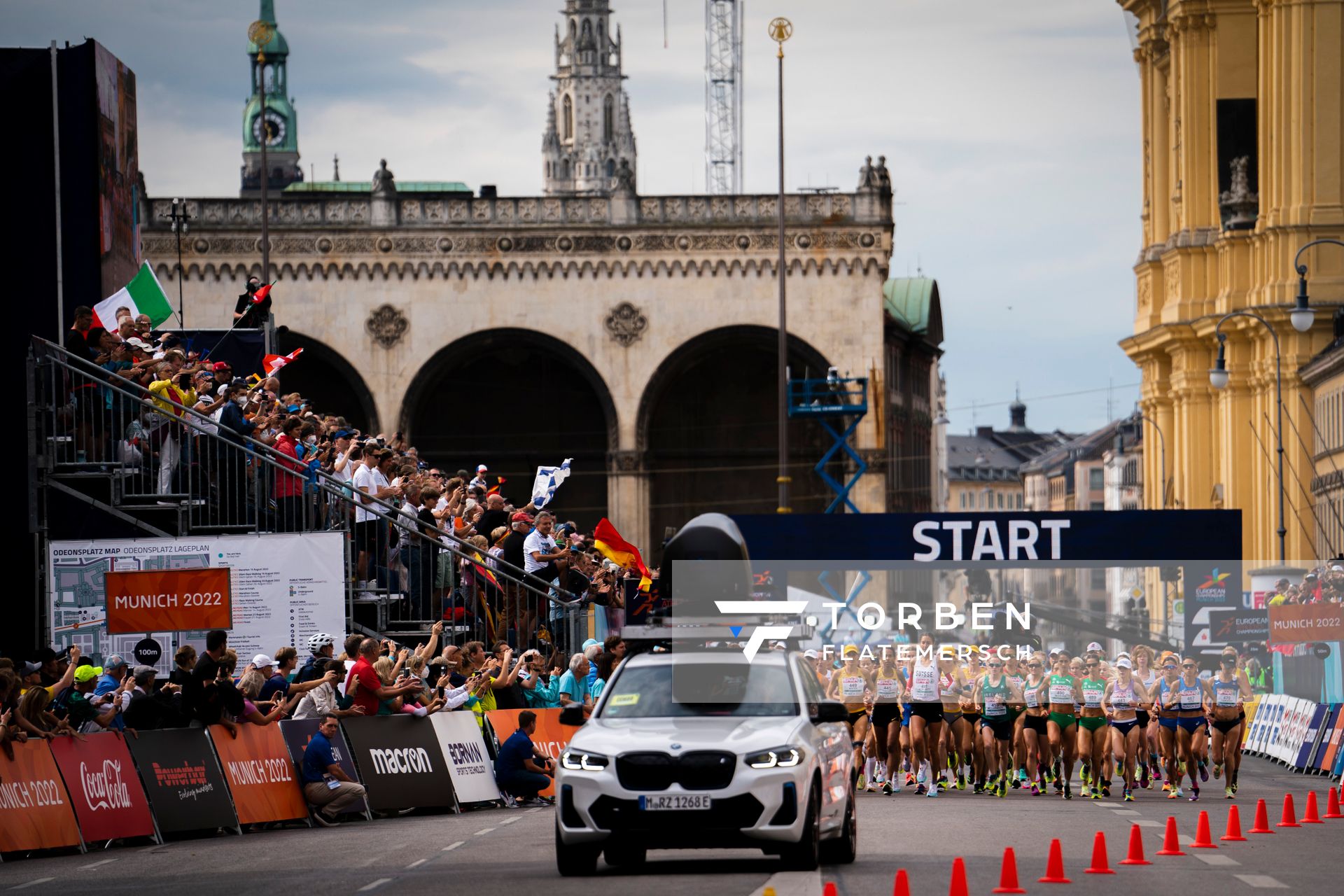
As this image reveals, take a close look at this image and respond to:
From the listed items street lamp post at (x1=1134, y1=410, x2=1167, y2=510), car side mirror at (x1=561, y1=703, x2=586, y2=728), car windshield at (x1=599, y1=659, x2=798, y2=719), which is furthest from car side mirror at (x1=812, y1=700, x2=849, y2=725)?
street lamp post at (x1=1134, y1=410, x2=1167, y2=510)

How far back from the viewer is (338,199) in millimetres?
69625

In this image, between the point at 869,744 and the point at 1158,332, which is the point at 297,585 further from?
the point at 1158,332

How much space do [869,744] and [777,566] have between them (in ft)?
33.8

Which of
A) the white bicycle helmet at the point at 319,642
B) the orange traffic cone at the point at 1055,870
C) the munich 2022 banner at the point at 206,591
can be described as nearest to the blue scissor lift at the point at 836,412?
the munich 2022 banner at the point at 206,591

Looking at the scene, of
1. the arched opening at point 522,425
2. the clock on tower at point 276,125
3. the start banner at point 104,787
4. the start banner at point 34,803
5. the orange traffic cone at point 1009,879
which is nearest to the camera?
the orange traffic cone at point 1009,879

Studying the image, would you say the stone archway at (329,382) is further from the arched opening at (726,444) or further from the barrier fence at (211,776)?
the barrier fence at (211,776)

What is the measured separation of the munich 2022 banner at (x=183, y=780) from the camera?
1925 cm

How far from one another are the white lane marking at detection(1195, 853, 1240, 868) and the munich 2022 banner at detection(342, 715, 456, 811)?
7928 millimetres

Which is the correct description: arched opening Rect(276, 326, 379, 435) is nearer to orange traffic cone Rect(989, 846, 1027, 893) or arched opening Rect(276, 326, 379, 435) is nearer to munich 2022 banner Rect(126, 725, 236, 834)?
munich 2022 banner Rect(126, 725, 236, 834)

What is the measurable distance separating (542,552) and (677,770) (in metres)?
13.1

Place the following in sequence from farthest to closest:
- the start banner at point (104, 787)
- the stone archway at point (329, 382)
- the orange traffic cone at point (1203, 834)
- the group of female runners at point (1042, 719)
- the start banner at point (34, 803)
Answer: the stone archway at point (329, 382), the group of female runners at point (1042, 719), the start banner at point (104, 787), the start banner at point (34, 803), the orange traffic cone at point (1203, 834)

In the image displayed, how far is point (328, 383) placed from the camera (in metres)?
70.1

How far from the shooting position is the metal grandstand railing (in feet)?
78.7

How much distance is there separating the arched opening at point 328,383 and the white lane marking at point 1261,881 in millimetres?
53469
